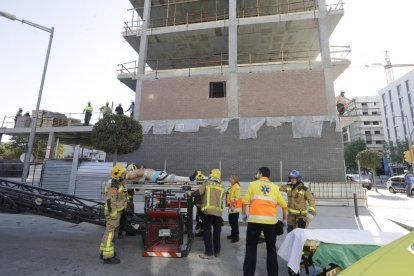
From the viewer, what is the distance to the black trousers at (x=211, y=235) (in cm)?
527

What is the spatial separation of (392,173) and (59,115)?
55943 mm

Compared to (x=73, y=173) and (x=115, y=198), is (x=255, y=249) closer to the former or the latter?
(x=115, y=198)

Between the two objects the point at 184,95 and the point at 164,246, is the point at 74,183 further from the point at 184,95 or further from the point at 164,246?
the point at 164,246

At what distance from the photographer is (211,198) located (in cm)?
Answer: 544

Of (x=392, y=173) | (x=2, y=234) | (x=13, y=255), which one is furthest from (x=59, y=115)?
(x=392, y=173)

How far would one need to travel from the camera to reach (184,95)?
665 inches

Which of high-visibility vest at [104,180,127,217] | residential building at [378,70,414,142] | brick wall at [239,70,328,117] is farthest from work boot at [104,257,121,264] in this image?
residential building at [378,70,414,142]

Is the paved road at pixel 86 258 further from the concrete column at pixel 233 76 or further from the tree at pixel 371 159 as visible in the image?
the tree at pixel 371 159

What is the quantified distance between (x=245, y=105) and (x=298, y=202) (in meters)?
11.1

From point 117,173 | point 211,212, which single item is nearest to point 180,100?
point 117,173

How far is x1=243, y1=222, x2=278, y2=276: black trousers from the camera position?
3.95 meters

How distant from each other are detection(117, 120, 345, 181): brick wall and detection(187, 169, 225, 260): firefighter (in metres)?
9.56

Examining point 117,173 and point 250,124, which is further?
point 250,124

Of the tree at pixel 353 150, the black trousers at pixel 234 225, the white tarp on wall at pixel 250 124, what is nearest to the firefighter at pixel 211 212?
the black trousers at pixel 234 225
